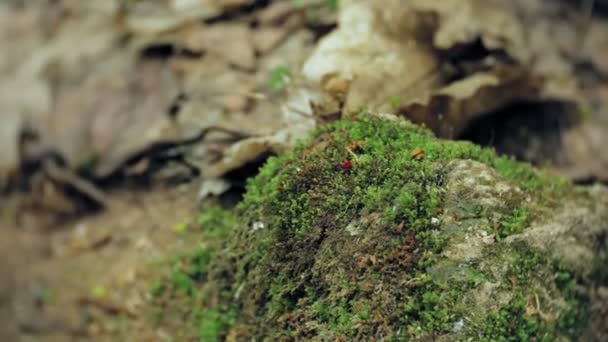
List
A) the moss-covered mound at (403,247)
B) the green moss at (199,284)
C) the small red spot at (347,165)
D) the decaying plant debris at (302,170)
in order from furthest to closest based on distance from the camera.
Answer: the green moss at (199,284)
the small red spot at (347,165)
the decaying plant debris at (302,170)
the moss-covered mound at (403,247)

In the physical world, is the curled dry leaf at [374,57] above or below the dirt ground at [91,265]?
above

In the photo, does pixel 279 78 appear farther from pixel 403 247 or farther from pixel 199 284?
pixel 403 247

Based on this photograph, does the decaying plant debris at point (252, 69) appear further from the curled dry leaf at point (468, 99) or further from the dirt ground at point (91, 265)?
the dirt ground at point (91, 265)

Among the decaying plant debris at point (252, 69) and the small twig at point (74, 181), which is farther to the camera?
the small twig at point (74, 181)

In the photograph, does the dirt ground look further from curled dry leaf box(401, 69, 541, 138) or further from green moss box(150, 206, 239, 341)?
curled dry leaf box(401, 69, 541, 138)

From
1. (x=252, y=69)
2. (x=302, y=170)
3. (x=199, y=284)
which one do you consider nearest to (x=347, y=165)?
(x=302, y=170)

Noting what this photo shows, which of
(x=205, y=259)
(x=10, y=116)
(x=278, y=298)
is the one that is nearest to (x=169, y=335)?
(x=205, y=259)

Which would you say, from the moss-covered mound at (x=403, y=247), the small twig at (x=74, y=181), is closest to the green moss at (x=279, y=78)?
the moss-covered mound at (x=403, y=247)

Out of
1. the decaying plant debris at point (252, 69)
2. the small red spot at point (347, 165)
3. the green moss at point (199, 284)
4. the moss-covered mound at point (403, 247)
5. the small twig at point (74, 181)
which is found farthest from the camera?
the small twig at point (74, 181)

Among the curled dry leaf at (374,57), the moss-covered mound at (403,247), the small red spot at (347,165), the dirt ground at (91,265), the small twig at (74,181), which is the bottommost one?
the dirt ground at (91,265)
